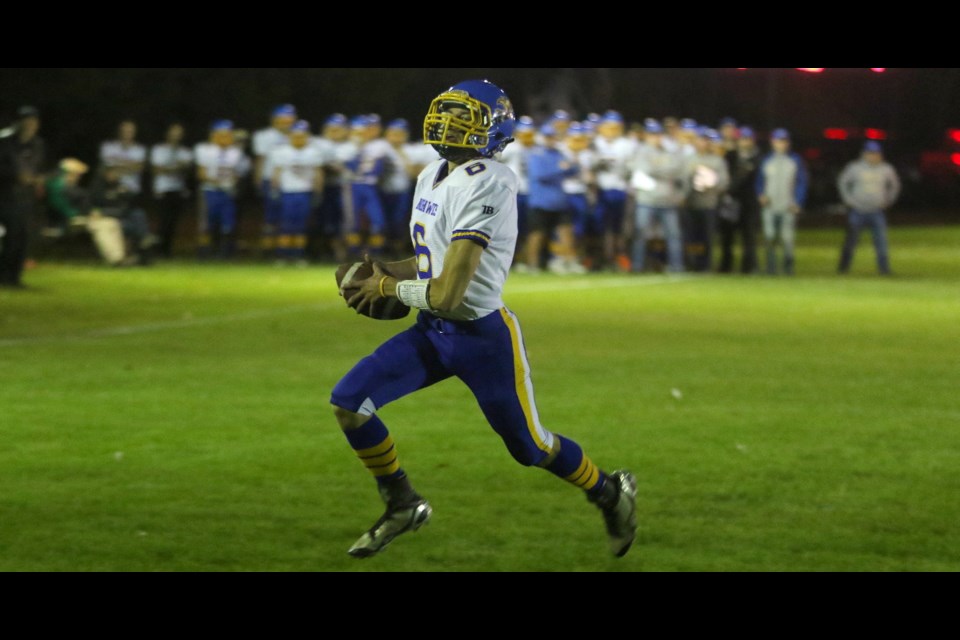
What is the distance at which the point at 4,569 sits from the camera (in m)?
6.39

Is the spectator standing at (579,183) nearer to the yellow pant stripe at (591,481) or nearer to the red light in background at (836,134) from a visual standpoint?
the yellow pant stripe at (591,481)

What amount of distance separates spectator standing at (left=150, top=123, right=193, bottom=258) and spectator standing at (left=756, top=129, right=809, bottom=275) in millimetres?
9135

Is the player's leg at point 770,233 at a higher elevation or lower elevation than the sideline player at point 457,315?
lower

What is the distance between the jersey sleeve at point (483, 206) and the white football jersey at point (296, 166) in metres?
17.7

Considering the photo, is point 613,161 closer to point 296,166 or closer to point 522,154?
point 522,154

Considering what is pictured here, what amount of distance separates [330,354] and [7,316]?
14.7ft

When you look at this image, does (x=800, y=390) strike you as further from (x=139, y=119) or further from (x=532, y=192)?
(x=139, y=119)

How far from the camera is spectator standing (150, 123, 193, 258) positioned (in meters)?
24.3

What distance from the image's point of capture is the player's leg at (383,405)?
6.53 metres

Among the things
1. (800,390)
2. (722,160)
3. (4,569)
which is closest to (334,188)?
(722,160)

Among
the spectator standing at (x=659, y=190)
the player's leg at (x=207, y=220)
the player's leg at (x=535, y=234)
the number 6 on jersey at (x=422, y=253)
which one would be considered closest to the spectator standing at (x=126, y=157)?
the player's leg at (x=207, y=220)

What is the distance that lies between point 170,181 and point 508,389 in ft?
61.3

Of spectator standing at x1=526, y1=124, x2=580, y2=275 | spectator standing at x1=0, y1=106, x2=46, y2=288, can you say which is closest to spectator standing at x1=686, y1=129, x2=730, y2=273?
spectator standing at x1=526, y1=124, x2=580, y2=275

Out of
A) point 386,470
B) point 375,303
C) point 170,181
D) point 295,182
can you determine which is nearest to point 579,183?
point 295,182
